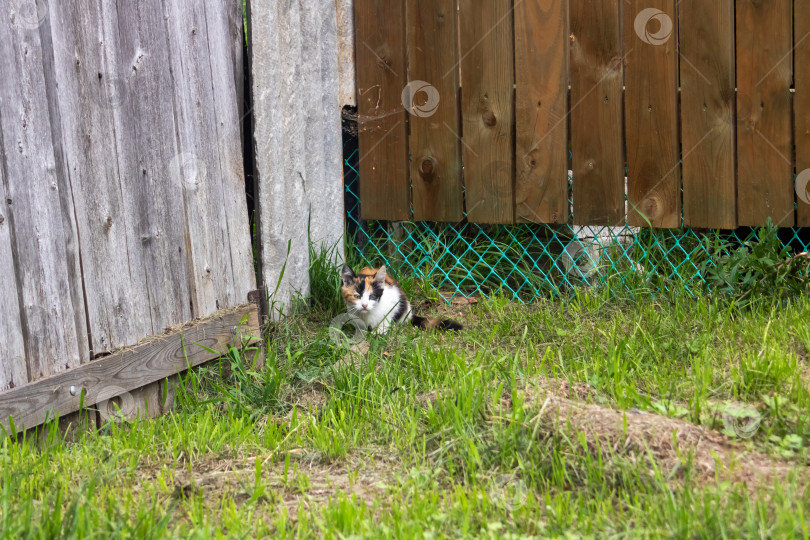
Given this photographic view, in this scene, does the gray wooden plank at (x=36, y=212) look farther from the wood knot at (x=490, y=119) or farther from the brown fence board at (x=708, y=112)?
the brown fence board at (x=708, y=112)

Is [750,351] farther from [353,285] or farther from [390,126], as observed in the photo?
[390,126]

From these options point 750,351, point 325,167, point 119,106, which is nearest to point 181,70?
point 119,106

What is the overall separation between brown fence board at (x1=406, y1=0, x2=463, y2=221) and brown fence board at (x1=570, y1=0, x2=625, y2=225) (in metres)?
0.66

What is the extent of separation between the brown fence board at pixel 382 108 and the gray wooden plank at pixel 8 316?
2405 millimetres

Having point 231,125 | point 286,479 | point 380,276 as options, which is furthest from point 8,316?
point 380,276

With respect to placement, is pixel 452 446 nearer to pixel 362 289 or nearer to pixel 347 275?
pixel 362 289

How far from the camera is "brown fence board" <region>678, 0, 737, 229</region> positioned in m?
4.01

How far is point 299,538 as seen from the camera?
82.7 inches

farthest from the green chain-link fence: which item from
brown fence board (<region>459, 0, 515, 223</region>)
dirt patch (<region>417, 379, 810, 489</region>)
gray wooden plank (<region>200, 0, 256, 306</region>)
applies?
dirt patch (<region>417, 379, 810, 489</region>)

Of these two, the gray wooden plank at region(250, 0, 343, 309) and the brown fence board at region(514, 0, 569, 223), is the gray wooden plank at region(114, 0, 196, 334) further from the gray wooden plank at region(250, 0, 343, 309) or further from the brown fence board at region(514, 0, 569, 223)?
the brown fence board at region(514, 0, 569, 223)

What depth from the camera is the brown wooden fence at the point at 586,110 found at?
157 inches

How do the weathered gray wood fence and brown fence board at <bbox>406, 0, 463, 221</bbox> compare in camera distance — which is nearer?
the weathered gray wood fence

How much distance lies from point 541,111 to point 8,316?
2851 millimetres

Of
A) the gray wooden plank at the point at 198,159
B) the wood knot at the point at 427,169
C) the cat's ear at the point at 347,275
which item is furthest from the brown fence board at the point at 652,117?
the gray wooden plank at the point at 198,159
